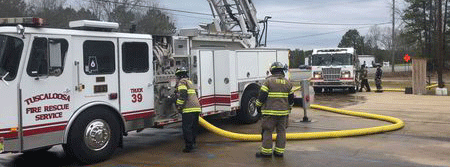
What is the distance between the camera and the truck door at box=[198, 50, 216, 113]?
9586 mm

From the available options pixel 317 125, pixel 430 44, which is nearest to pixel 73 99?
pixel 317 125

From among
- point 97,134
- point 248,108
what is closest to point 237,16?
point 248,108

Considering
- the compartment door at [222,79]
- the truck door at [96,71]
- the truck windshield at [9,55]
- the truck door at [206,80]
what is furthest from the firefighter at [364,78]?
the truck windshield at [9,55]

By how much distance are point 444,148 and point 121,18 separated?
1278 inches

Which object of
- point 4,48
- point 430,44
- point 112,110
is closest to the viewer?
point 4,48

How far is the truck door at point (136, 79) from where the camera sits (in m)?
7.62

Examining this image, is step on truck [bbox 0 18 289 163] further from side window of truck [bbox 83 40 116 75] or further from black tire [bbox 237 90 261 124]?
black tire [bbox 237 90 261 124]

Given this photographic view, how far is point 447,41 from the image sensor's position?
55719 millimetres

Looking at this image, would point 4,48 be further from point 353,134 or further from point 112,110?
point 353,134

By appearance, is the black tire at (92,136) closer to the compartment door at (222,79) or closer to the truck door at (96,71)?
the truck door at (96,71)

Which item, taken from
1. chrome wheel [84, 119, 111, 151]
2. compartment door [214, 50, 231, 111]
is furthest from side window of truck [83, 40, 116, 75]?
compartment door [214, 50, 231, 111]

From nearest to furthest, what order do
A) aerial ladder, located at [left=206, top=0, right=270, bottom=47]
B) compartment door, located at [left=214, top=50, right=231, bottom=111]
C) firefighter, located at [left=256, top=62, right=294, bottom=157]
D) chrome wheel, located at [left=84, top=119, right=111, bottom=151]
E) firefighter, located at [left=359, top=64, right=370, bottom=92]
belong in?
chrome wheel, located at [left=84, top=119, right=111, bottom=151], firefighter, located at [left=256, top=62, right=294, bottom=157], compartment door, located at [left=214, top=50, right=231, bottom=111], aerial ladder, located at [left=206, top=0, right=270, bottom=47], firefighter, located at [left=359, top=64, right=370, bottom=92]

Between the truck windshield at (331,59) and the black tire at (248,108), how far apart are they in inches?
486

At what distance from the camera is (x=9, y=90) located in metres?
6.10
